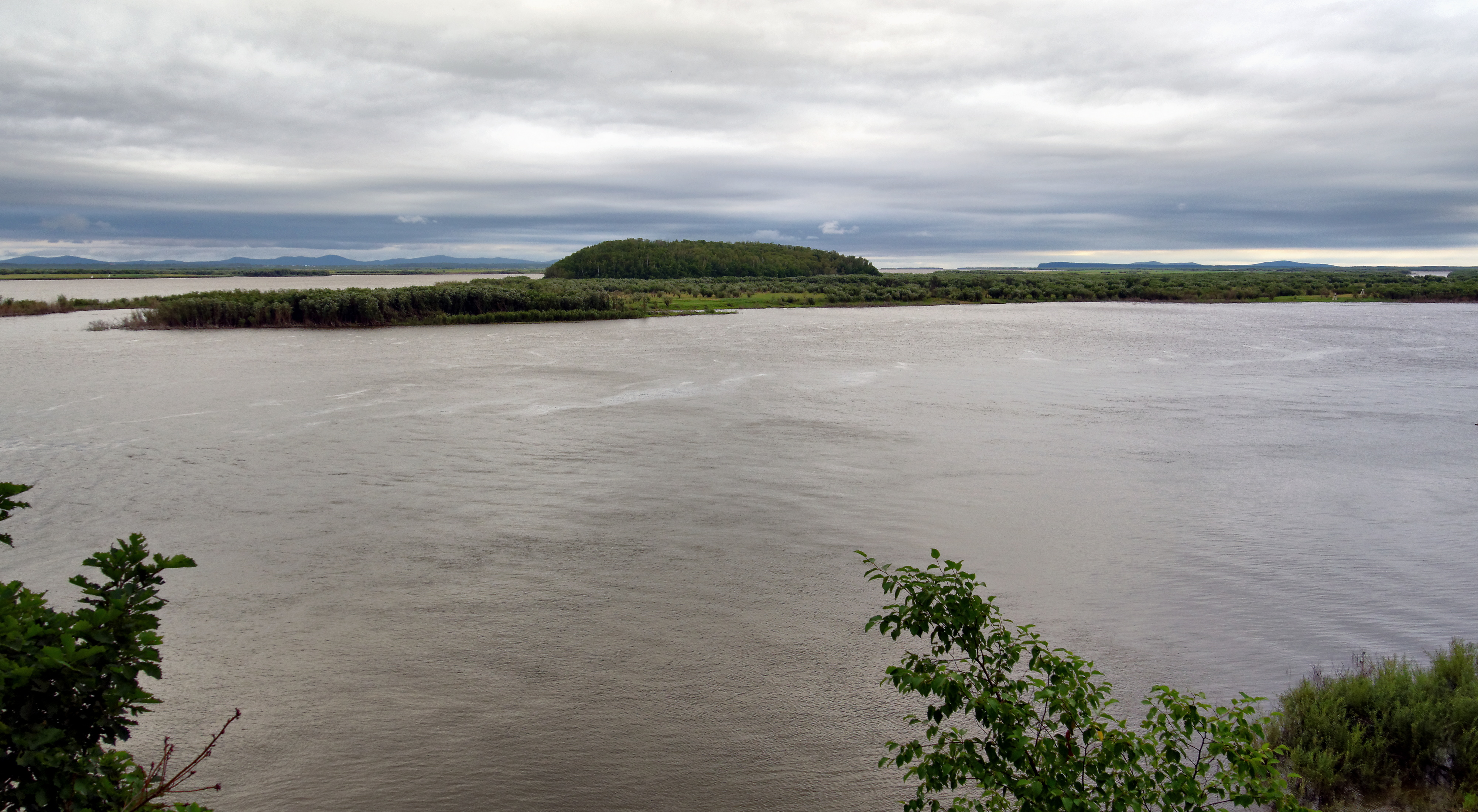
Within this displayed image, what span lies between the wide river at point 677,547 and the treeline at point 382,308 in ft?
61.7

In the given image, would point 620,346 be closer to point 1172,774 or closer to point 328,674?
point 328,674

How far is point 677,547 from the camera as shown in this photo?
432 inches

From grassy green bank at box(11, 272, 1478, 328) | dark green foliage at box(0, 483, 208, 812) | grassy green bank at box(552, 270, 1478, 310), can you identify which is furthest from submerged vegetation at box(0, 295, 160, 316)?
dark green foliage at box(0, 483, 208, 812)

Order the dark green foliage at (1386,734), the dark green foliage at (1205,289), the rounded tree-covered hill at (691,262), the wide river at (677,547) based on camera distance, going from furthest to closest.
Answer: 1. the rounded tree-covered hill at (691,262)
2. the dark green foliage at (1205,289)
3. the wide river at (677,547)
4. the dark green foliage at (1386,734)

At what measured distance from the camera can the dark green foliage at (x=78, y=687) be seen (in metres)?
2.92

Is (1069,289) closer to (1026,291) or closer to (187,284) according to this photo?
(1026,291)

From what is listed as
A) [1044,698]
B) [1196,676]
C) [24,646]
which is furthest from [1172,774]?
[24,646]

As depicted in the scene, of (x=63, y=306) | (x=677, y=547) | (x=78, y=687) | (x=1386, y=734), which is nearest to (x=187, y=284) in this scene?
(x=63, y=306)

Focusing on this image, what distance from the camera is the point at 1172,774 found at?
13.2 feet

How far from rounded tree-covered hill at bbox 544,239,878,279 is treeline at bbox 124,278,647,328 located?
193 feet

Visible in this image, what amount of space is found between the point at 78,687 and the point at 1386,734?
7.48m

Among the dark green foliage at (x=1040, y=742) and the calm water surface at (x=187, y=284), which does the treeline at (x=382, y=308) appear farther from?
the dark green foliage at (x=1040, y=742)

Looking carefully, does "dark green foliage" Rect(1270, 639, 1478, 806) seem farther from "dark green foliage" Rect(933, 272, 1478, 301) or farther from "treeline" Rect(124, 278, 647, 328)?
"dark green foliage" Rect(933, 272, 1478, 301)

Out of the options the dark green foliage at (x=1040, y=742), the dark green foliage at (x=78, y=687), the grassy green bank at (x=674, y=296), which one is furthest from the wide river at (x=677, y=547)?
the grassy green bank at (x=674, y=296)
